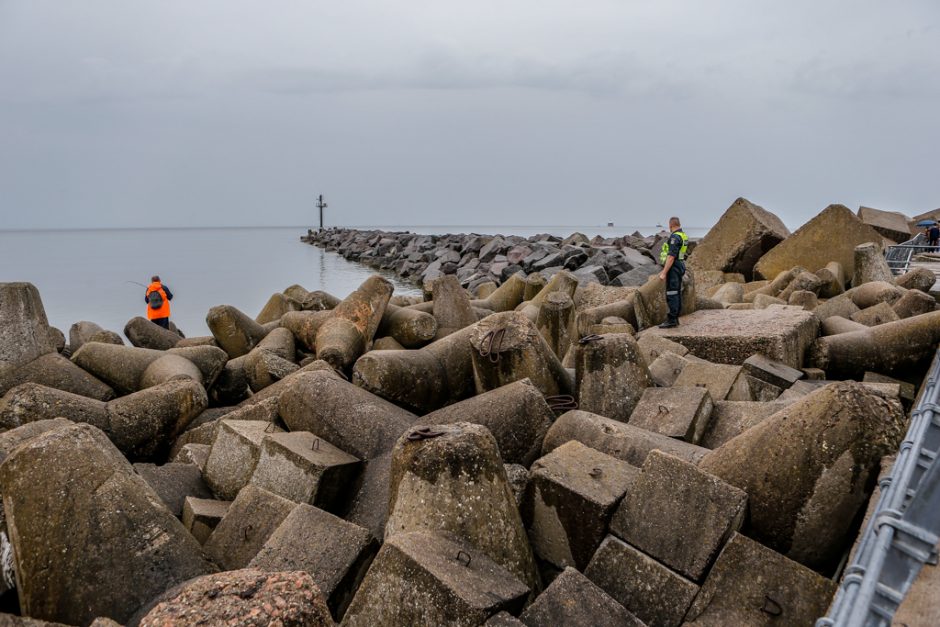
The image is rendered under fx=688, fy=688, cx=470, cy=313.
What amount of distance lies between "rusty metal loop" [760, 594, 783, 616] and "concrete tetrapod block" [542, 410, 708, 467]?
1002 millimetres

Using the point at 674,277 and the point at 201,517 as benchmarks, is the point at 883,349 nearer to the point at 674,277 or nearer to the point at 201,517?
the point at 674,277

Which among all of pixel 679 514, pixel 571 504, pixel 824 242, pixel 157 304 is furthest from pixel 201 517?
pixel 824 242

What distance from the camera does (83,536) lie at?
9.46 feet

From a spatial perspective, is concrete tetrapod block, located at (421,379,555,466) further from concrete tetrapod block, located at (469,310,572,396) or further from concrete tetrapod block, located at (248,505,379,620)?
concrete tetrapod block, located at (248,505,379,620)

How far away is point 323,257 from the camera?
4572 cm

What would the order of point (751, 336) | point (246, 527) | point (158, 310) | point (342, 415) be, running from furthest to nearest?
point (158, 310) → point (751, 336) → point (342, 415) → point (246, 527)

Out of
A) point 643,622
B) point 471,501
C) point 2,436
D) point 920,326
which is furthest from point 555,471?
point 920,326

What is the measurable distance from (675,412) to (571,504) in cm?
123

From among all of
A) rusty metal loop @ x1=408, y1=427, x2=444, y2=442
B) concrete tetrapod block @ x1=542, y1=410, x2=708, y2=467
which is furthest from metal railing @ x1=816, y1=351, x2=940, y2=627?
concrete tetrapod block @ x1=542, y1=410, x2=708, y2=467

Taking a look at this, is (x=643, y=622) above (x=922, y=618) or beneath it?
beneath

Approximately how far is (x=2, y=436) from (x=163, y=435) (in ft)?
4.76

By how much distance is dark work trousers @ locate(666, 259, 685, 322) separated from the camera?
278 inches

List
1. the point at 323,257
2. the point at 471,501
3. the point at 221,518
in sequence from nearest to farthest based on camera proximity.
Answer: the point at 471,501 < the point at 221,518 < the point at 323,257

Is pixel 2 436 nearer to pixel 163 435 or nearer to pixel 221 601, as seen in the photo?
pixel 163 435
